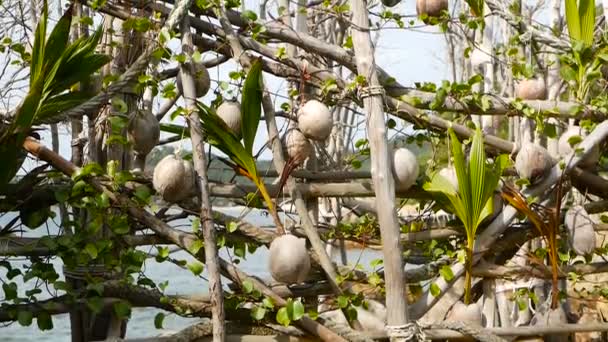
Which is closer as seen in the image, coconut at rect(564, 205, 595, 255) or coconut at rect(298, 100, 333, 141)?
coconut at rect(298, 100, 333, 141)

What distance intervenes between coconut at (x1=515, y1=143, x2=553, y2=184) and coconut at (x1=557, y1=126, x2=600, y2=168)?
17 cm

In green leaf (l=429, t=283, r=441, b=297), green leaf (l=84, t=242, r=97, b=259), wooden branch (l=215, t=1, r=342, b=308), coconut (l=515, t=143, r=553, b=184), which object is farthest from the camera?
coconut (l=515, t=143, r=553, b=184)

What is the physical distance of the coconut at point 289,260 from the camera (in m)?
2.28

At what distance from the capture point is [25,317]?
7.72ft

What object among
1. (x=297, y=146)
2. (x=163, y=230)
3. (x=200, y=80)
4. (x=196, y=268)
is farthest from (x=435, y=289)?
(x=200, y=80)

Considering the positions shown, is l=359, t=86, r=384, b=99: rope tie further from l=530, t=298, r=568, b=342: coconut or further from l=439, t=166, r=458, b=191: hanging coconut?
l=530, t=298, r=568, b=342: coconut

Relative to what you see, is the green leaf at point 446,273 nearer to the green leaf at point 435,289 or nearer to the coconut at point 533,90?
the green leaf at point 435,289

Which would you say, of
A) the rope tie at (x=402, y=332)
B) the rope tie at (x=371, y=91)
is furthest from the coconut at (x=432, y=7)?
the rope tie at (x=402, y=332)

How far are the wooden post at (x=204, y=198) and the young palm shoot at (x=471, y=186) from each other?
29.3 inches

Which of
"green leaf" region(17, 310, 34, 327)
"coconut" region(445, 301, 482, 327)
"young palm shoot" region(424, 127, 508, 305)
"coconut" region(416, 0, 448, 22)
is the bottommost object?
"coconut" region(445, 301, 482, 327)

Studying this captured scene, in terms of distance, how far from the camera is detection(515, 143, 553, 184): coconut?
8.96ft

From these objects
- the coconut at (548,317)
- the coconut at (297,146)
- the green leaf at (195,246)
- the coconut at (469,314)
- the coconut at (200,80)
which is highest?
the coconut at (200,80)

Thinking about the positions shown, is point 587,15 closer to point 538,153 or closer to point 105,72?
point 538,153

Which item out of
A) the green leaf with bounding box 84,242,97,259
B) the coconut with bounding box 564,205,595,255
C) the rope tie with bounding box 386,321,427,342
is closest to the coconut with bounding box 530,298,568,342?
the coconut with bounding box 564,205,595,255
